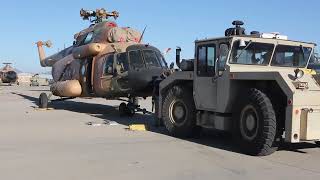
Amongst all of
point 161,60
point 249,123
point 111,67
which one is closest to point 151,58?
point 161,60

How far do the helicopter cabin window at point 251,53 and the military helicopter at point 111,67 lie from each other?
17.8ft

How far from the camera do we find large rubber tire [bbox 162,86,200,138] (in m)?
10.7

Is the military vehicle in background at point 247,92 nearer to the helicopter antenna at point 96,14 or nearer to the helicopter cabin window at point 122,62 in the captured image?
the helicopter cabin window at point 122,62

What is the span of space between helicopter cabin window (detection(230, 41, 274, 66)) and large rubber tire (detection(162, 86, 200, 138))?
5.33ft

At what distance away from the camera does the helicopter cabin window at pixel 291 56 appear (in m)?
10.0

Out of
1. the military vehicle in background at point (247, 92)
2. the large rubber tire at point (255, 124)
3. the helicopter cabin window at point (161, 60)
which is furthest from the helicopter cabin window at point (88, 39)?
the large rubber tire at point (255, 124)

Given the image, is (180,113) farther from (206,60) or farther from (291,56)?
(291,56)

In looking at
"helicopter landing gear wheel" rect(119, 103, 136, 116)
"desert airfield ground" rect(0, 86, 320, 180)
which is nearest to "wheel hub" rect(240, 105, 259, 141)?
"desert airfield ground" rect(0, 86, 320, 180)

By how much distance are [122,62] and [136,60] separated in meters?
0.53

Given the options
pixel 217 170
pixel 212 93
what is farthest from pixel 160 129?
pixel 217 170

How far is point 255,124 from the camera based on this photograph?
340 inches

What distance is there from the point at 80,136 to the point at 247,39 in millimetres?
4462

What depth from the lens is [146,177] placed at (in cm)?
691

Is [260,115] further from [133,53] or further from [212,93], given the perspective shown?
[133,53]
